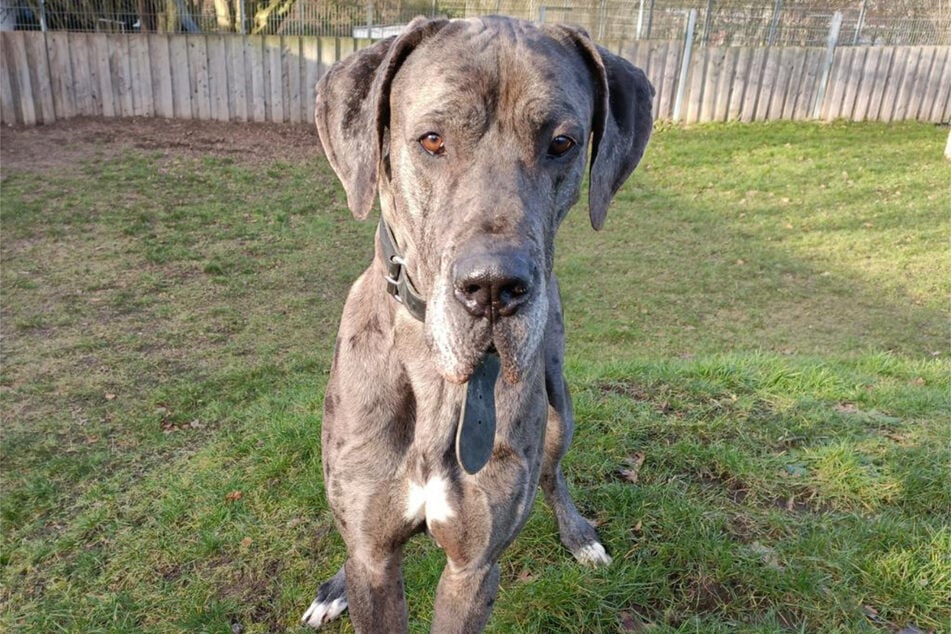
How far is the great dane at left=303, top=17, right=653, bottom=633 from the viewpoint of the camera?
5.63 feet

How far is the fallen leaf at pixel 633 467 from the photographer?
3487 millimetres

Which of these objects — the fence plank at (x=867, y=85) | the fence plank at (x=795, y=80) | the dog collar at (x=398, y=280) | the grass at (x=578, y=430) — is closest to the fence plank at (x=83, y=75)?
the grass at (x=578, y=430)

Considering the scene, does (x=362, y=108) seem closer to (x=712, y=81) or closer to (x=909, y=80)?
(x=712, y=81)

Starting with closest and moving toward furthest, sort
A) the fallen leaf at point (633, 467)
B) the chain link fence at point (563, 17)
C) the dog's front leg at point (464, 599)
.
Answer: the dog's front leg at point (464, 599) < the fallen leaf at point (633, 467) < the chain link fence at point (563, 17)

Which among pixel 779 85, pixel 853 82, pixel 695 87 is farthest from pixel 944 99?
pixel 695 87

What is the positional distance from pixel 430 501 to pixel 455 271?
826 mm

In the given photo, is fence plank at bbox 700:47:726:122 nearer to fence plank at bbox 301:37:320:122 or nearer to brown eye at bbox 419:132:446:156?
fence plank at bbox 301:37:320:122

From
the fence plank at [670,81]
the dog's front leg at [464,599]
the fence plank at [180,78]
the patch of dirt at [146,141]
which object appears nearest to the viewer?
the dog's front leg at [464,599]

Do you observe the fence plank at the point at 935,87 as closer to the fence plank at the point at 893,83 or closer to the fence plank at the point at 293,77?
the fence plank at the point at 893,83

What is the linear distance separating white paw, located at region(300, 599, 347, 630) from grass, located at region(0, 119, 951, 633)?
8 cm

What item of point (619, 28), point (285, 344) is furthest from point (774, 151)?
point (285, 344)

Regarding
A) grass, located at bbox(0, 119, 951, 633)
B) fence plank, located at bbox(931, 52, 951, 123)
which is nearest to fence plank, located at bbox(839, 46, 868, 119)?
fence plank, located at bbox(931, 52, 951, 123)

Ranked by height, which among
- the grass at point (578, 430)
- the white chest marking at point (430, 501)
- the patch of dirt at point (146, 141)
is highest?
the white chest marking at point (430, 501)

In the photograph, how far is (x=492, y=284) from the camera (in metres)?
1.59
